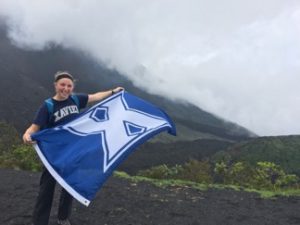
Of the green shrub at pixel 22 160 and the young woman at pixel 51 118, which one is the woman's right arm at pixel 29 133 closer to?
the young woman at pixel 51 118

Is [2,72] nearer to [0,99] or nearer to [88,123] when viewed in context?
[0,99]

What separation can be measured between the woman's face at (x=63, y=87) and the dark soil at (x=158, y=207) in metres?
1.67

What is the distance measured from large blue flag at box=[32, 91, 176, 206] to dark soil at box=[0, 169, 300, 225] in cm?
113

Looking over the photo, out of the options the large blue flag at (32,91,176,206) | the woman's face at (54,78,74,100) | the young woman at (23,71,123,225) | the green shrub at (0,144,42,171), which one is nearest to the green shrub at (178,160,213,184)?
the green shrub at (0,144,42,171)

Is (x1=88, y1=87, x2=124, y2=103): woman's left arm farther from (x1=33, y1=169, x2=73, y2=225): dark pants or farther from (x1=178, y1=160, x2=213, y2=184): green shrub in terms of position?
(x1=178, y1=160, x2=213, y2=184): green shrub

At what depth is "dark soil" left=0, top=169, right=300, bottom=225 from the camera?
269 inches

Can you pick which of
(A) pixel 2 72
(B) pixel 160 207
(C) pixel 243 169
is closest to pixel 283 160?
(A) pixel 2 72

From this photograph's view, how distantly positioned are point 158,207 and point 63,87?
2.72 m

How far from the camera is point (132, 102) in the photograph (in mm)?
6598

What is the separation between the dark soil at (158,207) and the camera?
684cm

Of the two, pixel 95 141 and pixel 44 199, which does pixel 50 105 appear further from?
pixel 44 199

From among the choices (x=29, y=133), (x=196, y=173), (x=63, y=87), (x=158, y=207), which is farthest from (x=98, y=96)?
(x=196, y=173)

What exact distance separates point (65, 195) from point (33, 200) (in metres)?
1.75

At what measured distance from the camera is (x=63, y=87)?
Answer: 580 centimetres
